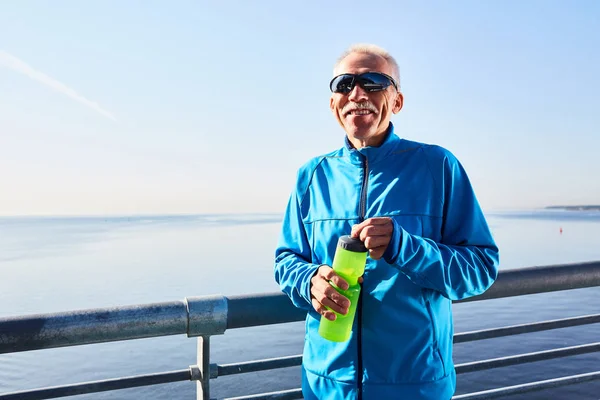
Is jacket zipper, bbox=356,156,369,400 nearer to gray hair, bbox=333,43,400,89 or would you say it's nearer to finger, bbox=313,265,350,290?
finger, bbox=313,265,350,290

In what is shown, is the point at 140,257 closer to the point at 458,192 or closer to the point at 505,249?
the point at 505,249

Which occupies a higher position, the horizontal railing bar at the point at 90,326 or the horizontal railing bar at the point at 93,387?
the horizontal railing bar at the point at 90,326

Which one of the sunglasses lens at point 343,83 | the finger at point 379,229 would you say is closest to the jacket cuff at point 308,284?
the finger at point 379,229

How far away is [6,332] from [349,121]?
4.95 feet

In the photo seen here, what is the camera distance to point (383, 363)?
1857mm

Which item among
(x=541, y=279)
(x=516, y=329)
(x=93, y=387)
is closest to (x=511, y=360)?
(x=516, y=329)

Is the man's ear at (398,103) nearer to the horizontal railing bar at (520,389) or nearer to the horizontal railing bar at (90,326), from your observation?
the horizontal railing bar at (90,326)

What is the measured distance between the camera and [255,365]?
2248mm

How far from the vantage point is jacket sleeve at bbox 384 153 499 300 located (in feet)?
5.61

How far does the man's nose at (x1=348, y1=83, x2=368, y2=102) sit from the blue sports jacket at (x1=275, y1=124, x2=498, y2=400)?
0.61ft

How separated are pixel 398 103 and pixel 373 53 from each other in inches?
9.9

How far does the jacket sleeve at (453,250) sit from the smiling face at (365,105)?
1.04 feet

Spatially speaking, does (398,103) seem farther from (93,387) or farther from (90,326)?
(93,387)

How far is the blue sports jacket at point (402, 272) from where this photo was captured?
5.98ft
